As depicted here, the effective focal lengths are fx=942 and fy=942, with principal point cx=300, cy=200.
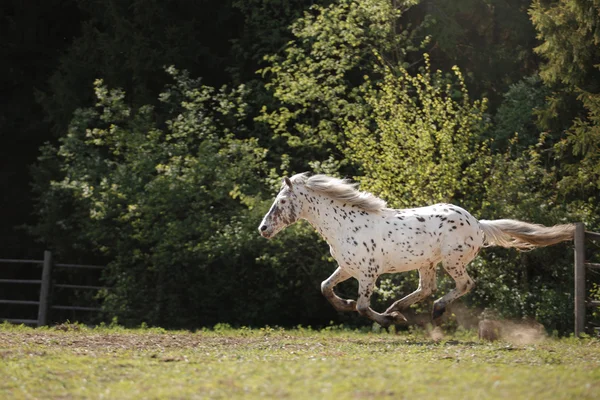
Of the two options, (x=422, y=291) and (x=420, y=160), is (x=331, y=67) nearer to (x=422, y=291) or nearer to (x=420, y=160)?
(x=420, y=160)

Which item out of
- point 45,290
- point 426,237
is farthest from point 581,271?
point 45,290

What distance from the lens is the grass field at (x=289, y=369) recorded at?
6680mm

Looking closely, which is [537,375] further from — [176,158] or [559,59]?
[176,158]

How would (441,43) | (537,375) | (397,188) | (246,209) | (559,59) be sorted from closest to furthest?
(537,375) → (397,188) → (559,59) → (246,209) → (441,43)

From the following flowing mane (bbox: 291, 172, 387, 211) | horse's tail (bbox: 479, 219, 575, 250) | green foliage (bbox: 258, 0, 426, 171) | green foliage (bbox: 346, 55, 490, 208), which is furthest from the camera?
green foliage (bbox: 258, 0, 426, 171)

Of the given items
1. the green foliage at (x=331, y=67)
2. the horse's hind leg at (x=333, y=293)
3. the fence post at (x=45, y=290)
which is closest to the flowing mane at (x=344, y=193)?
the horse's hind leg at (x=333, y=293)

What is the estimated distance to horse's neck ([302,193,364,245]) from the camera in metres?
11.1

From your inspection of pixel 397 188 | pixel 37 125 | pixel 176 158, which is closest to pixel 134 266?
pixel 176 158

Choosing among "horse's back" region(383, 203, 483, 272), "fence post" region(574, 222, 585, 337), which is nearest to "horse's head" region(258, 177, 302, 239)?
"horse's back" region(383, 203, 483, 272)

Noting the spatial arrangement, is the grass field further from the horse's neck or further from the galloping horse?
the horse's neck

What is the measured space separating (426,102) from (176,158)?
502 cm

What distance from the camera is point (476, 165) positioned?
14.8m

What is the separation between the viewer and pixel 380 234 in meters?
11.0

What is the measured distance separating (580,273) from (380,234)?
3089 mm
